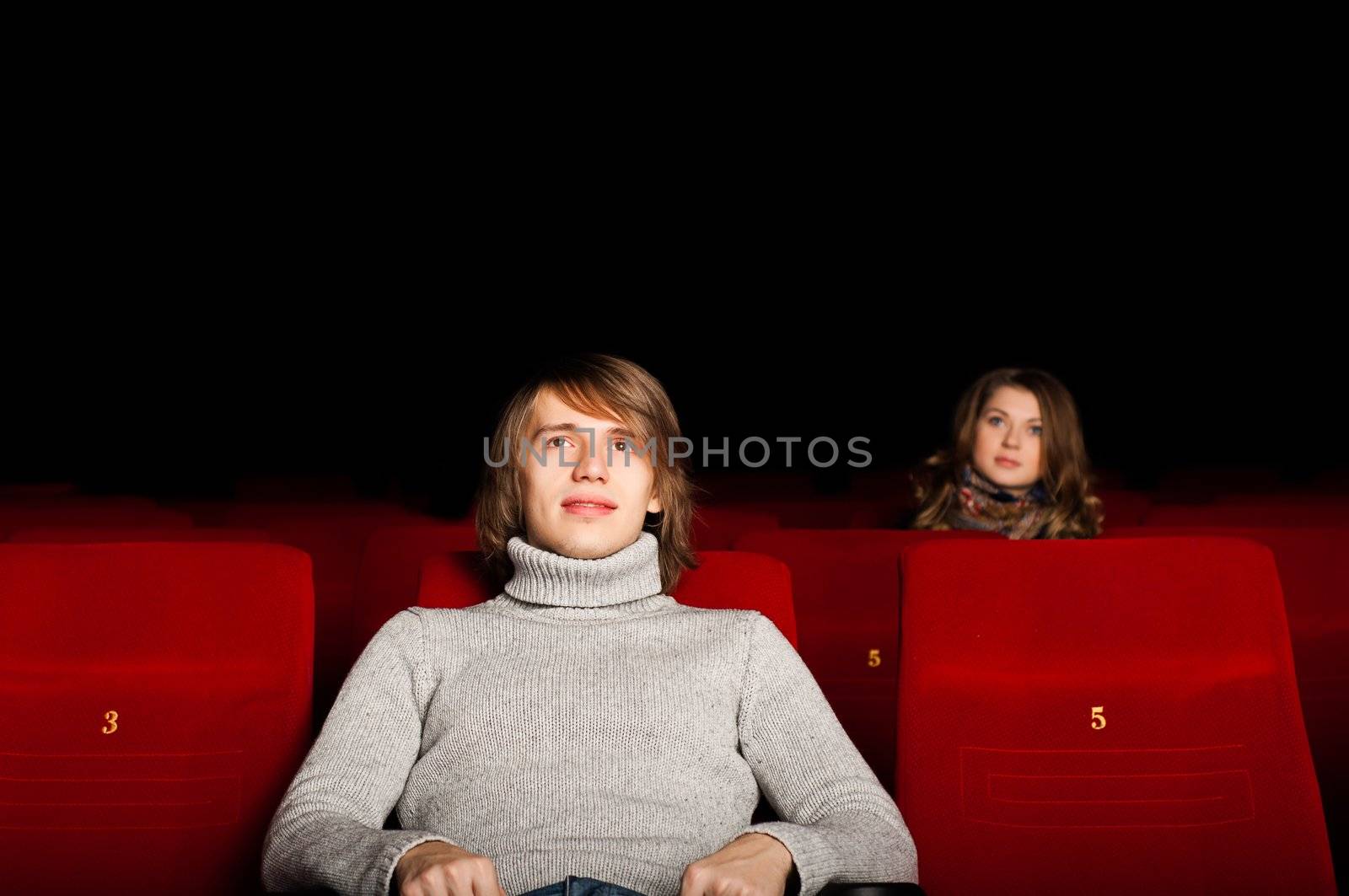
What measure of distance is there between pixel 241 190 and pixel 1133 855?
7.26 metres

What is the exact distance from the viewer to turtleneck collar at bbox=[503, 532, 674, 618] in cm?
126

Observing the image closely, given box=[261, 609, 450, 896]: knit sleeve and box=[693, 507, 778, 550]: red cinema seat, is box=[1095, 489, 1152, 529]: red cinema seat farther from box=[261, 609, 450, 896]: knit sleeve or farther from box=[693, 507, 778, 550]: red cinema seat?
box=[261, 609, 450, 896]: knit sleeve

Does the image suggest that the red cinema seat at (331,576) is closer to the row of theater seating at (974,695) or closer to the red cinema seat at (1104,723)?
the row of theater seating at (974,695)

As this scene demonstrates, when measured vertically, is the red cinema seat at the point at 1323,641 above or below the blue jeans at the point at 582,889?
above

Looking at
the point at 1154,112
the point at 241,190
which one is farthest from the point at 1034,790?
the point at 241,190

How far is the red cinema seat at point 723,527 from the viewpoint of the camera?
223cm

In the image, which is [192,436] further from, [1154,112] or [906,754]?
[906,754]

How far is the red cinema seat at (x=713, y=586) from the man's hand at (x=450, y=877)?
17.8 inches

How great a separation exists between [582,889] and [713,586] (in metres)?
0.46

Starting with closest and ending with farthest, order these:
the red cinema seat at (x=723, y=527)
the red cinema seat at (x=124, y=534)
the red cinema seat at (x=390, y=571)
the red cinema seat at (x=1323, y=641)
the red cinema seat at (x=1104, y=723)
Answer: the red cinema seat at (x=1104, y=723) → the red cinema seat at (x=390, y=571) → the red cinema seat at (x=1323, y=641) → the red cinema seat at (x=124, y=534) → the red cinema seat at (x=723, y=527)

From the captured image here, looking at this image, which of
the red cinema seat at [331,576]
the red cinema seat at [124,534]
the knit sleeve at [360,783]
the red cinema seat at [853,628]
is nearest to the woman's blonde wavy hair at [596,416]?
the knit sleeve at [360,783]

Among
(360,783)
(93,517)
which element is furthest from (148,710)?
(93,517)

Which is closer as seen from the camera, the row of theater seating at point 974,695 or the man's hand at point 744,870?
the man's hand at point 744,870

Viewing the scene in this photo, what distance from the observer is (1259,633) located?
1.28 meters
